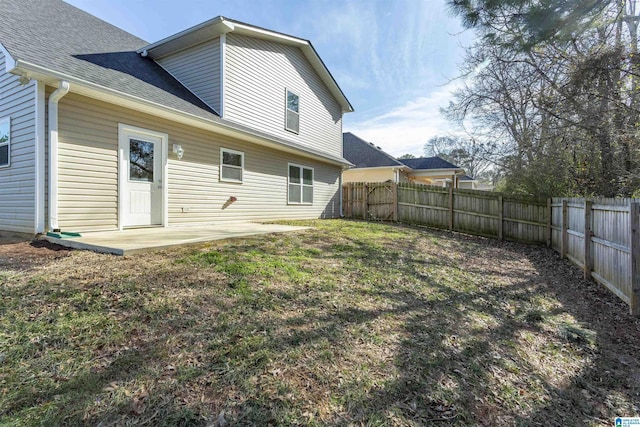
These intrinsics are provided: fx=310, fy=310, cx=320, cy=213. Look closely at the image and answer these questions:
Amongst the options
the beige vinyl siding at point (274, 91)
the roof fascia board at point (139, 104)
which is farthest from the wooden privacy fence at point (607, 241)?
the beige vinyl siding at point (274, 91)

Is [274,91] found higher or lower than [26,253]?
higher

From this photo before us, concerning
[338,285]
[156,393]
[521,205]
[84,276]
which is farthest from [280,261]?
[521,205]

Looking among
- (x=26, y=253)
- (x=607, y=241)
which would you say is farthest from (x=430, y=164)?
(x=26, y=253)

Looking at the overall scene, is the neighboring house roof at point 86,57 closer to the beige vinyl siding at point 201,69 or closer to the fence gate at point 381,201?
the beige vinyl siding at point 201,69

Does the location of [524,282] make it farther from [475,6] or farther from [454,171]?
[454,171]

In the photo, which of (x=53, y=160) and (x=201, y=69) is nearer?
(x=53, y=160)

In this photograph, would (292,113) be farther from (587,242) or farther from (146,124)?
(587,242)

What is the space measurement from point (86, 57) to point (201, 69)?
2.94 m

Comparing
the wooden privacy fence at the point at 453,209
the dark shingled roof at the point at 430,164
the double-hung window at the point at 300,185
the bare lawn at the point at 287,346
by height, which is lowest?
the bare lawn at the point at 287,346

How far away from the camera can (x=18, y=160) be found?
18.2ft

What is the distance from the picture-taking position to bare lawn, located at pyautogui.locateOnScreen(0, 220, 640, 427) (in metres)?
1.90

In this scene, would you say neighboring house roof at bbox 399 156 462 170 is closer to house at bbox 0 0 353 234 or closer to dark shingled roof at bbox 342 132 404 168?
dark shingled roof at bbox 342 132 404 168

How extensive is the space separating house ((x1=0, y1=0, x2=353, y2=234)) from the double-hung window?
0.06 m

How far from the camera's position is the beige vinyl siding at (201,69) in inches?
340
